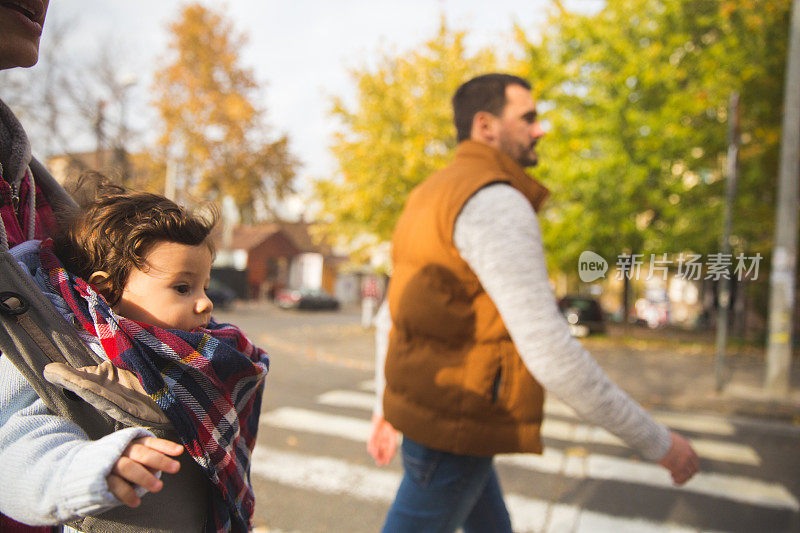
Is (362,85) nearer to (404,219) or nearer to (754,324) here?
(754,324)

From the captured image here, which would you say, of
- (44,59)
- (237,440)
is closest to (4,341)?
(237,440)

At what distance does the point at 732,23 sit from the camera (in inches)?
410

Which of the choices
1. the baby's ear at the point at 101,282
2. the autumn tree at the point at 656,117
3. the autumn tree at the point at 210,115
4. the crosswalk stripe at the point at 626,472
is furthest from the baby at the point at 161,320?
the autumn tree at the point at 210,115

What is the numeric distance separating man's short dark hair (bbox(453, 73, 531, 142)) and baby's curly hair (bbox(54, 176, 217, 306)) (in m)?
1.15

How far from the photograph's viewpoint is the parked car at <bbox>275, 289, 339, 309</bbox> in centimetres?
3225

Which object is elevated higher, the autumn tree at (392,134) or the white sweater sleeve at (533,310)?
the autumn tree at (392,134)

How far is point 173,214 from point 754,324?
22153mm

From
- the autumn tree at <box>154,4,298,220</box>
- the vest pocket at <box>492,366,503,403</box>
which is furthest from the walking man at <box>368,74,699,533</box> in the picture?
the autumn tree at <box>154,4,298,220</box>

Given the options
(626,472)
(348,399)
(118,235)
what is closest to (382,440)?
(118,235)

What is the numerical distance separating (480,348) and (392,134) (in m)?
16.4

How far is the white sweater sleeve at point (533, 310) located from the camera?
160 cm

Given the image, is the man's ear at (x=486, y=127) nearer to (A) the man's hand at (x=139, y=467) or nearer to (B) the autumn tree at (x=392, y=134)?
(A) the man's hand at (x=139, y=467)

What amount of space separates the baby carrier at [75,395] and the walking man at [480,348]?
834mm

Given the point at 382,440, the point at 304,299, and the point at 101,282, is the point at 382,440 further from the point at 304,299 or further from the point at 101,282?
the point at 304,299
